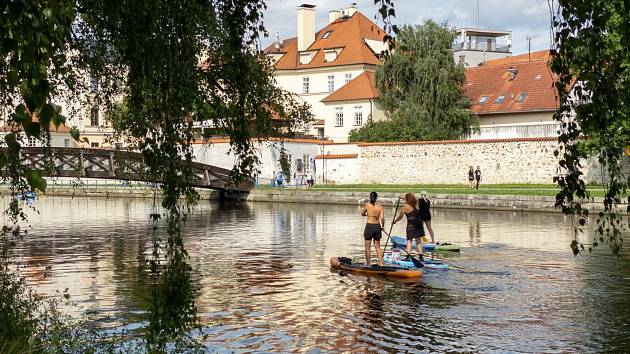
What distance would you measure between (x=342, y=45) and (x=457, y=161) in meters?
32.8

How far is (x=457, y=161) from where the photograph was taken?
2207 inches

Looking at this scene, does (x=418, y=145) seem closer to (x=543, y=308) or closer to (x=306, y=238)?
(x=306, y=238)

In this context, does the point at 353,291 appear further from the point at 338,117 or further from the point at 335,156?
the point at 338,117

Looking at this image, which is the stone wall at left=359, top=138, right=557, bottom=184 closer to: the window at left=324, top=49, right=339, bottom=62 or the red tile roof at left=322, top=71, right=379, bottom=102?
the red tile roof at left=322, top=71, right=379, bottom=102

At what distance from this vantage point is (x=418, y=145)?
57969 mm

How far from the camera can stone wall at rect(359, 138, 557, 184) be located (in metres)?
52.0

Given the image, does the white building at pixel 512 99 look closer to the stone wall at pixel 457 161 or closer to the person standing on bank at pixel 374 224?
the stone wall at pixel 457 161

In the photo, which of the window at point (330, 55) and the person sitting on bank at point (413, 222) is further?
the window at point (330, 55)

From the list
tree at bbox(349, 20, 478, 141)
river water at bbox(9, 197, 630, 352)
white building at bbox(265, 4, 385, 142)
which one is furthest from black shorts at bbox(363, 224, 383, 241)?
white building at bbox(265, 4, 385, 142)

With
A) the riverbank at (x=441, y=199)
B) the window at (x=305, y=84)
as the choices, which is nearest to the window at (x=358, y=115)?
the window at (x=305, y=84)

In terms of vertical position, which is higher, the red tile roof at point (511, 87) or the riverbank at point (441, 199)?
the red tile roof at point (511, 87)

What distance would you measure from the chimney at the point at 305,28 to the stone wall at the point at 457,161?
103ft

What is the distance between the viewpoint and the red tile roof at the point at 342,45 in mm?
83812

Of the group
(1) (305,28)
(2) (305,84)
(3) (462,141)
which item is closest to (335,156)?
(3) (462,141)
